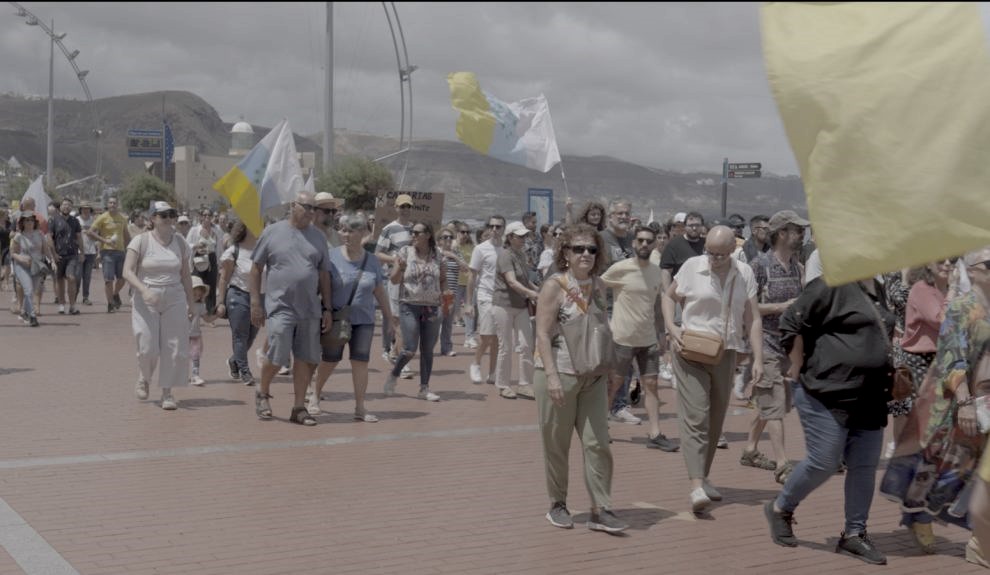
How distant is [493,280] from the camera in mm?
12891

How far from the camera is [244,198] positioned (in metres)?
11.7

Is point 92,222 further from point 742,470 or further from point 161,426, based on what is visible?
point 742,470

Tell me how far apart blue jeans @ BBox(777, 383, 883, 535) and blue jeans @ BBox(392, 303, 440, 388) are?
220 inches

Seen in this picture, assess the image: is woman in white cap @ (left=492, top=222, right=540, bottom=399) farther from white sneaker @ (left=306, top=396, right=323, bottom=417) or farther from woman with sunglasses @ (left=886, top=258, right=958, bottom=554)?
woman with sunglasses @ (left=886, top=258, right=958, bottom=554)

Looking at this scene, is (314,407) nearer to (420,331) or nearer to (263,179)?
(420,331)

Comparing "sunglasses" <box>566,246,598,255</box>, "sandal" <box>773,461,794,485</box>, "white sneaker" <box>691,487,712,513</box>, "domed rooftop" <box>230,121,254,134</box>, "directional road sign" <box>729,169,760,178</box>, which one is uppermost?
"domed rooftop" <box>230,121,254,134</box>

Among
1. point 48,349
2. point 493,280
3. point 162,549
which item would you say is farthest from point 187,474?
point 48,349

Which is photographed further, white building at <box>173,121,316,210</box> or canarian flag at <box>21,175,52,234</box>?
white building at <box>173,121,316,210</box>

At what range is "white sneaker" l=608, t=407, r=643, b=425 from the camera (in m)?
10.2

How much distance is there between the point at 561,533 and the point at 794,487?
4.28 feet

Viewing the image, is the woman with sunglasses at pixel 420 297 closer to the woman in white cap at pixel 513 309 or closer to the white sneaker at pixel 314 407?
the woman in white cap at pixel 513 309

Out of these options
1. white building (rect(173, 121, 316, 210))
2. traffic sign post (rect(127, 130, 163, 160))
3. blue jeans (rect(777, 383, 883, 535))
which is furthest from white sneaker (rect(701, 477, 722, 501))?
white building (rect(173, 121, 316, 210))

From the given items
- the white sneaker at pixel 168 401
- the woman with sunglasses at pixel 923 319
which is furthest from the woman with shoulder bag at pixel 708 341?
the white sneaker at pixel 168 401

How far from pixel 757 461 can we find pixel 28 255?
12762 millimetres
